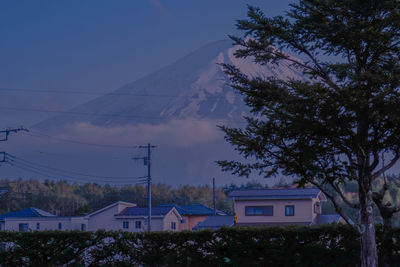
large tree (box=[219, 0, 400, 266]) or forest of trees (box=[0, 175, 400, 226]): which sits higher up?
large tree (box=[219, 0, 400, 266])

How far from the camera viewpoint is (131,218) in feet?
159

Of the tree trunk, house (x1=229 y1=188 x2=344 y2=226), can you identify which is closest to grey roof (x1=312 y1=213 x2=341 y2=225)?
house (x1=229 y1=188 x2=344 y2=226)

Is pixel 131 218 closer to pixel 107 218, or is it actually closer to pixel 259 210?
pixel 107 218

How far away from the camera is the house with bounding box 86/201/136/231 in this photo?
1951 inches

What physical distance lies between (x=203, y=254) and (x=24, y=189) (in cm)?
8130

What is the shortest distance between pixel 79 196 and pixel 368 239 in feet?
258

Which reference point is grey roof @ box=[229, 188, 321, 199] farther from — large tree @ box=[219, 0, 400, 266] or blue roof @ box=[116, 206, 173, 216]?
large tree @ box=[219, 0, 400, 266]

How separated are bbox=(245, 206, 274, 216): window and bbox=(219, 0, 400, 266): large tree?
1074 inches

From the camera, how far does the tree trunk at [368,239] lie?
1155 cm

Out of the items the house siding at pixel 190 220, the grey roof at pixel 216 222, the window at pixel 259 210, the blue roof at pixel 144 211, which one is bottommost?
the house siding at pixel 190 220

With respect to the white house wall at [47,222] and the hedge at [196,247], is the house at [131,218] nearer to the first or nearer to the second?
the white house wall at [47,222]

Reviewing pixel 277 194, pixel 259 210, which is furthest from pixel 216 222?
pixel 277 194

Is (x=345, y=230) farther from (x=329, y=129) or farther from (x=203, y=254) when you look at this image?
(x=203, y=254)

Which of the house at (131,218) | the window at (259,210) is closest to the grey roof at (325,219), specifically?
the window at (259,210)
